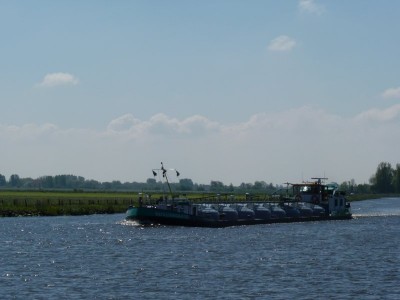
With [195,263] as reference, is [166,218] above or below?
above

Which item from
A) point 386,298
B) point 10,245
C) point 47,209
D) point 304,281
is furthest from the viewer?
point 47,209

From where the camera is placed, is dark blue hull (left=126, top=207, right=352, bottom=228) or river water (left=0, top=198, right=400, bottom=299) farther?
dark blue hull (left=126, top=207, right=352, bottom=228)

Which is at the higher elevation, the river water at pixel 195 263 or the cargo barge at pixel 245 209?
the cargo barge at pixel 245 209

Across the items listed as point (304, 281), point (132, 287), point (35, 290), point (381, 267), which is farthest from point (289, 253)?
point (35, 290)

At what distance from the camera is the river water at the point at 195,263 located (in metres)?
55.3

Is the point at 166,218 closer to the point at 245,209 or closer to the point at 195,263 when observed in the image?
the point at 245,209

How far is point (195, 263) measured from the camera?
70875 mm

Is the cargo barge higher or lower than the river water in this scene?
higher

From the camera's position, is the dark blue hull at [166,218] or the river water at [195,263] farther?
the dark blue hull at [166,218]

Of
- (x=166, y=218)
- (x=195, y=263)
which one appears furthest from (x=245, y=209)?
(x=195, y=263)

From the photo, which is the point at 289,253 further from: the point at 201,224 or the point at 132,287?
the point at 201,224

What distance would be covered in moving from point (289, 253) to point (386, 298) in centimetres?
2836

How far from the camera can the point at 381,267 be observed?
229ft

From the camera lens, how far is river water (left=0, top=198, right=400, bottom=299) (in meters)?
55.3
